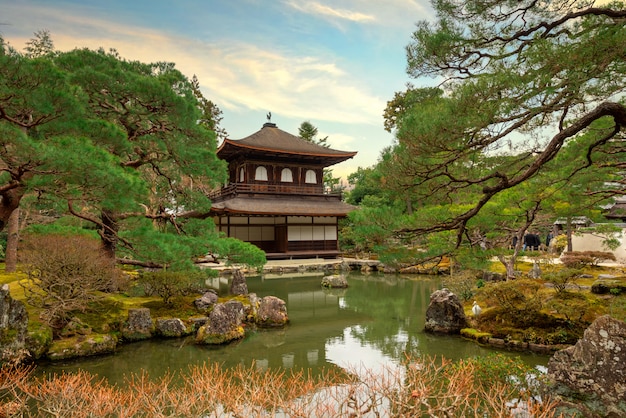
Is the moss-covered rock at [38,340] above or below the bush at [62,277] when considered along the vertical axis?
below

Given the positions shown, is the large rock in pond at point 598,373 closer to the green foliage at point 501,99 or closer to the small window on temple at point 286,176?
the green foliage at point 501,99

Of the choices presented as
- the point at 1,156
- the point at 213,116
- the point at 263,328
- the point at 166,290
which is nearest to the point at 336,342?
the point at 263,328

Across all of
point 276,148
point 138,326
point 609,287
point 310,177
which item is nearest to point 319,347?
point 138,326

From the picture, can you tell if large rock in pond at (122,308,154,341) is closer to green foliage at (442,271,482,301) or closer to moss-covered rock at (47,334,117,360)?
moss-covered rock at (47,334,117,360)

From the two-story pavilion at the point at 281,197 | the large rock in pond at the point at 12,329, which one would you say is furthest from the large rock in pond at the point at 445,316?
the two-story pavilion at the point at 281,197

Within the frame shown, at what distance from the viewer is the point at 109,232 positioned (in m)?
8.63

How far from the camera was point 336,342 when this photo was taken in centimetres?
781

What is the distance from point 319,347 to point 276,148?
14.5m

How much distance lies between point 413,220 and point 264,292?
27.8ft

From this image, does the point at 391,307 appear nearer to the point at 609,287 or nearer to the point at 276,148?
the point at 609,287

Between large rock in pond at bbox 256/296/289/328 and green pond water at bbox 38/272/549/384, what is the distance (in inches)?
11.4

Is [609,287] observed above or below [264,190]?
below

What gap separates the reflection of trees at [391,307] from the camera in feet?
25.5

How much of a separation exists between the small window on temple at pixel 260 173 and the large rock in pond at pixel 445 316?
14.3 meters
